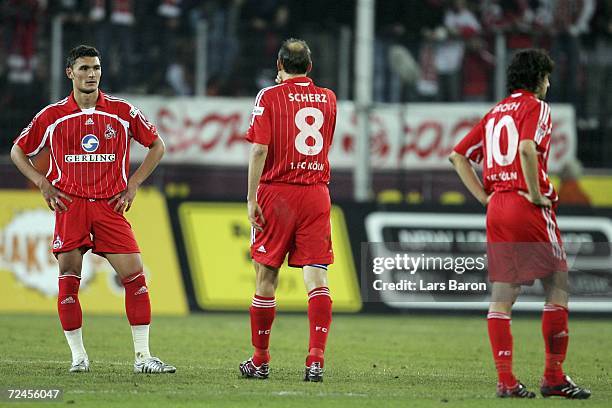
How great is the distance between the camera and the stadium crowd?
1880 cm

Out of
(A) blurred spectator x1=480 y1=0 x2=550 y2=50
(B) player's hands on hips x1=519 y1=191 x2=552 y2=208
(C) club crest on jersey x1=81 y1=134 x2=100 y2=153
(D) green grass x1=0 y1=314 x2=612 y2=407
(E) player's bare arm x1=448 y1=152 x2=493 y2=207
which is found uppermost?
(A) blurred spectator x1=480 y1=0 x2=550 y2=50

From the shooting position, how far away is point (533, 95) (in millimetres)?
8195

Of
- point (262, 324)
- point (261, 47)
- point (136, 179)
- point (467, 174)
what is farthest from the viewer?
point (261, 47)

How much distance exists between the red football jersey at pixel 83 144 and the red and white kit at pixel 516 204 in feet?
9.07

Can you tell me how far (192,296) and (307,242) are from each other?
717cm

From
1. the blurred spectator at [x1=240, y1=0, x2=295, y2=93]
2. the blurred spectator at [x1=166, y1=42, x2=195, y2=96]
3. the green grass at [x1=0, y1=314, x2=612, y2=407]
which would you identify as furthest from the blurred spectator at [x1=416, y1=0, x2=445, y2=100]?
the green grass at [x1=0, y1=314, x2=612, y2=407]

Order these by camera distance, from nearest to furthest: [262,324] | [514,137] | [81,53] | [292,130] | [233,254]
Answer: [514,137] → [292,130] → [262,324] → [81,53] → [233,254]

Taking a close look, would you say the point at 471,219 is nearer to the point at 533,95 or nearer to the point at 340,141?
the point at 340,141

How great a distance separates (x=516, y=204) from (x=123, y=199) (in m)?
2.93

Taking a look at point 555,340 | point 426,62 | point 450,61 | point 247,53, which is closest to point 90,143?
point 555,340

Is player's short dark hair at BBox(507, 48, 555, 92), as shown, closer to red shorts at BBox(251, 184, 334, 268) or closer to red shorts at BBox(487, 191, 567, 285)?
red shorts at BBox(487, 191, 567, 285)

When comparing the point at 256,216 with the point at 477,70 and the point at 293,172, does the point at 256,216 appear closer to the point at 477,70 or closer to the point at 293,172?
the point at 293,172

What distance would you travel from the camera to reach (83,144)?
9273 mm

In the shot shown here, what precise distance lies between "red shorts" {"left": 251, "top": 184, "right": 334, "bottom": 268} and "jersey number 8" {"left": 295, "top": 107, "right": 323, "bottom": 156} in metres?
0.26
